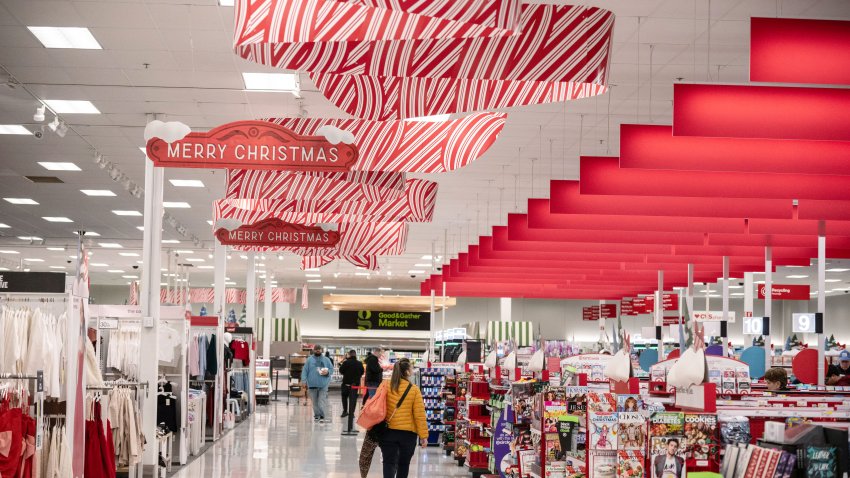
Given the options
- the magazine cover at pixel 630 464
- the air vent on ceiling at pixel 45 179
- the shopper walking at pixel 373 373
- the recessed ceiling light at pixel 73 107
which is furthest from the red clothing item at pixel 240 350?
the magazine cover at pixel 630 464

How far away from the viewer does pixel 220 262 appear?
1966 centimetres

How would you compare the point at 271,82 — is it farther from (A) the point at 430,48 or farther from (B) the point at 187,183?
(B) the point at 187,183

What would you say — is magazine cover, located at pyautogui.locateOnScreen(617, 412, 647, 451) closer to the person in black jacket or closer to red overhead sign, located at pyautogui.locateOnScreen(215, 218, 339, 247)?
red overhead sign, located at pyautogui.locateOnScreen(215, 218, 339, 247)

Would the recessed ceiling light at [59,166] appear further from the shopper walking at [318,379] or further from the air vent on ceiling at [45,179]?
the shopper walking at [318,379]

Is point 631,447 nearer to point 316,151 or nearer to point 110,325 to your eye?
point 316,151

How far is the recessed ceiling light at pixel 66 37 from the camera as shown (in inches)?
362

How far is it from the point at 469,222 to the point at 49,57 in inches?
488

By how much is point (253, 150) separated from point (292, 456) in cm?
751

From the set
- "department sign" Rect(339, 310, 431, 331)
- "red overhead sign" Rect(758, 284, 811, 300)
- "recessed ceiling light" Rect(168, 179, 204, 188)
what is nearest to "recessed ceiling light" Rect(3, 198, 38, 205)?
"recessed ceiling light" Rect(168, 179, 204, 188)

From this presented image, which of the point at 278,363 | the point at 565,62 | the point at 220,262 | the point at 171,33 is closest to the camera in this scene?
the point at 565,62

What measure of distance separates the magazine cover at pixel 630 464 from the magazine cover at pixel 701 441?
23.2 inches

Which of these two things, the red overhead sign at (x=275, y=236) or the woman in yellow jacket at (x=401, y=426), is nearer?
the woman in yellow jacket at (x=401, y=426)

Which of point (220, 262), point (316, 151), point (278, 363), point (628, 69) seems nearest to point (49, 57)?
point (316, 151)

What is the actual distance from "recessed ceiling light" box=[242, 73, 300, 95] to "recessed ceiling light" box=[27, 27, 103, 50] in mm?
1637
